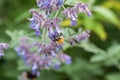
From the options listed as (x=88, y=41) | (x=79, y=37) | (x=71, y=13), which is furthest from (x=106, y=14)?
(x=71, y=13)

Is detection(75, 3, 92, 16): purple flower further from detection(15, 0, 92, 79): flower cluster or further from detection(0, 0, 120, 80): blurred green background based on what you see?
detection(0, 0, 120, 80): blurred green background

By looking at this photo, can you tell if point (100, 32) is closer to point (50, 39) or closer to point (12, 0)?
point (12, 0)

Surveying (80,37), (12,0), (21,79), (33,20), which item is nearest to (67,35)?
(80,37)

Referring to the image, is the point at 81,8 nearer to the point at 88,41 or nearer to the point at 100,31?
the point at 88,41

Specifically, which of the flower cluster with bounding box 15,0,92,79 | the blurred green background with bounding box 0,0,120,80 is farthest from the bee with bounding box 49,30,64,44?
the blurred green background with bounding box 0,0,120,80

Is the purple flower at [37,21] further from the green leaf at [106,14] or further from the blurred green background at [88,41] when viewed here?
the green leaf at [106,14]

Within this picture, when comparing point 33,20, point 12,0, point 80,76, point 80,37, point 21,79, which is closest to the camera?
point 33,20

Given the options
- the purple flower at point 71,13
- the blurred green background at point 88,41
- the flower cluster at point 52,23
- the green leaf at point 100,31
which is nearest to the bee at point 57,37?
the flower cluster at point 52,23
